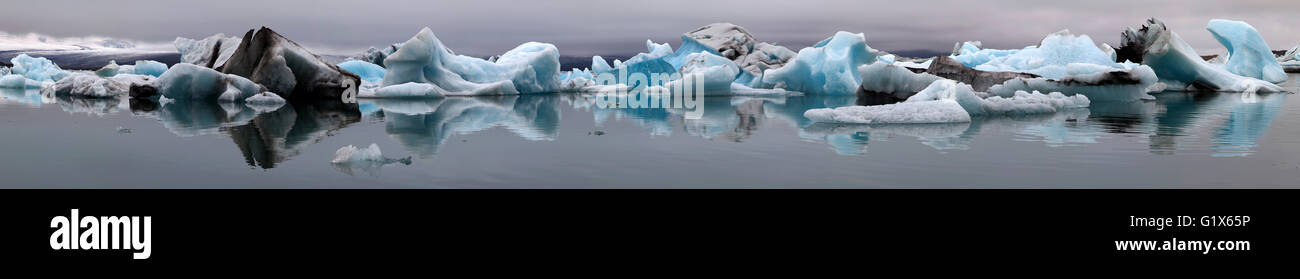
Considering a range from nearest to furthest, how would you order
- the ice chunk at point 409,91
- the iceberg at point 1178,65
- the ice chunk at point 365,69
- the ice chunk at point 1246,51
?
the ice chunk at point 409,91
the iceberg at point 1178,65
the ice chunk at point 1246,51
the ice chunk at point 365,69

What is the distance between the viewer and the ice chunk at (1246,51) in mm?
18797

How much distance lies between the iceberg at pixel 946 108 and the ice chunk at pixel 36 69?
20.4 m

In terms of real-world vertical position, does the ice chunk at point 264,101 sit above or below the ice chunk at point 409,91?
below

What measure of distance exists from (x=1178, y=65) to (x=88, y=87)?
1783cm

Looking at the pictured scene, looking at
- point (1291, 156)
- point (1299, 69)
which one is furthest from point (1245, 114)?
point (1299, 69)

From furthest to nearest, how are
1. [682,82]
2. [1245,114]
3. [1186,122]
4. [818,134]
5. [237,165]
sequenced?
[682,82], [1245,114], [1186,122], [818,134], [237,165]

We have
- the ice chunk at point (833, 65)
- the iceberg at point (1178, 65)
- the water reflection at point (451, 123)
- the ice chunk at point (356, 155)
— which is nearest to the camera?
the ice chunk at point (356, 155)

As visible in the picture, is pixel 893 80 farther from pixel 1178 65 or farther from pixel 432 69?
pixel 432 69

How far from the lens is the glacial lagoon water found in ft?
13.0

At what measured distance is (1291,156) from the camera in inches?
197

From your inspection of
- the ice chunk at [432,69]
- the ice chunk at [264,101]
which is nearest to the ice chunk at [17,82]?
the ice chunk at [432,69]

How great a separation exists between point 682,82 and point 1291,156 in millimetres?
11481

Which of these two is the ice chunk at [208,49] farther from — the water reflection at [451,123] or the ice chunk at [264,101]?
the water reflection at [451,123]
